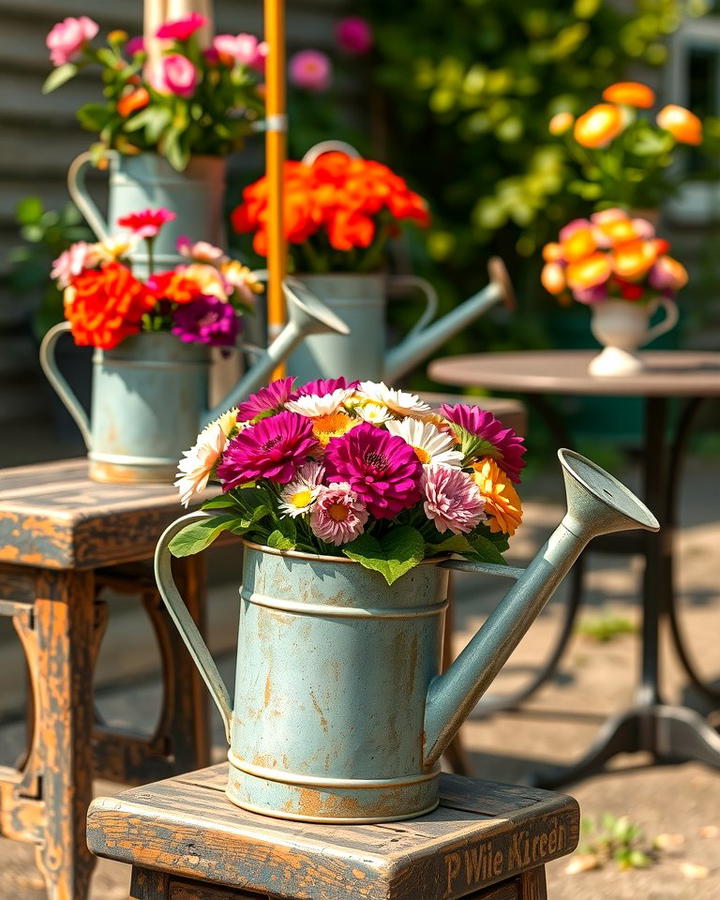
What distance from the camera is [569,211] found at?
6.15 m

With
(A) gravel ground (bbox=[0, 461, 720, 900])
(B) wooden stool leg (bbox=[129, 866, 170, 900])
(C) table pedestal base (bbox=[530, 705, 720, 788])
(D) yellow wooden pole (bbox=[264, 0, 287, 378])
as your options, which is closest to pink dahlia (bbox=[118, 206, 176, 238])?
(D) yellow wooden pole (bbox=[264, 0, 287, 378])

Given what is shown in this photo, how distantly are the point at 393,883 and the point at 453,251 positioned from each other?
4.80 metres

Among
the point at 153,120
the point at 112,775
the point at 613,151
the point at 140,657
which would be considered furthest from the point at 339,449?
the point at 140,657

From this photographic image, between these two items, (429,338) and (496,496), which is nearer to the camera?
(496,496)

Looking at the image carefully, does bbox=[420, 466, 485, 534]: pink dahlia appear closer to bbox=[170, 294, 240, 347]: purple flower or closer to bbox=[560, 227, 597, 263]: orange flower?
bbox=[170, 294, 240, 347]: purple flower

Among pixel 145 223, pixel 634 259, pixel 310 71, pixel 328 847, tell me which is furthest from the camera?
pixel 310 71

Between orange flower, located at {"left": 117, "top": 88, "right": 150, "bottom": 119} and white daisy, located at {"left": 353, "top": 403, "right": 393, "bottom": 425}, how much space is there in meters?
1.01

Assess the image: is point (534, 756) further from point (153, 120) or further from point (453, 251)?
point (453, 251)

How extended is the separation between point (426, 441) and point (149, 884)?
512mm

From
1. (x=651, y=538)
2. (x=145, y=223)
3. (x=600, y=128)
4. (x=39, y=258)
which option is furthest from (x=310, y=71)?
(x=145, y=223)

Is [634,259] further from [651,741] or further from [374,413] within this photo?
[374,413]

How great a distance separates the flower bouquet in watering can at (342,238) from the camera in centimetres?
262

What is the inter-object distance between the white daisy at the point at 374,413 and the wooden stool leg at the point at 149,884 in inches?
19.1

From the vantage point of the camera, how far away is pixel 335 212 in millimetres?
2627
